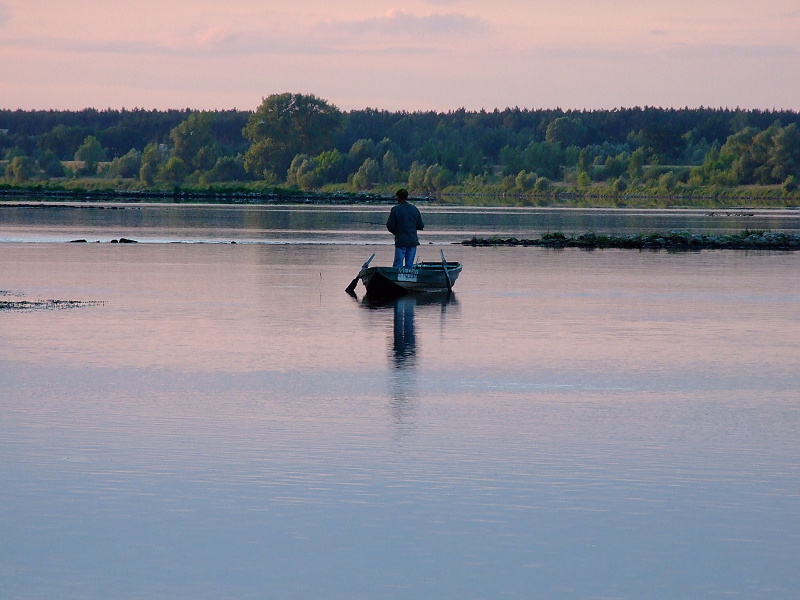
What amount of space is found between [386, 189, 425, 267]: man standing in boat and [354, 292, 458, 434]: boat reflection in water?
90 centimetres

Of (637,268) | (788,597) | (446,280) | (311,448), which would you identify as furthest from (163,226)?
(788,597)

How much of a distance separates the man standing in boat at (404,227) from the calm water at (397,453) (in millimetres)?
3955

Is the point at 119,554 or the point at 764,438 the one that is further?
the point at 764,438

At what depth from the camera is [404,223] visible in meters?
30.8

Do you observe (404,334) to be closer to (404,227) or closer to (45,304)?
(45,304)

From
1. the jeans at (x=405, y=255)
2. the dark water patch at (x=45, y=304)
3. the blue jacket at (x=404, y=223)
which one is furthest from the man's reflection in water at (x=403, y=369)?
the dark water patch at (x=45, y=304)

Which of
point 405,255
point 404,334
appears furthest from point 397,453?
point 405,255

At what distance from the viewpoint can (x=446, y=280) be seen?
31906 mm

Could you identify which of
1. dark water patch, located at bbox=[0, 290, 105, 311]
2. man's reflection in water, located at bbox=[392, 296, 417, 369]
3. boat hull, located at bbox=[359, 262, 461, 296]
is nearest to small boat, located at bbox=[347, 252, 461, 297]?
boat hull, located at bbox=[359, 262, 461, 296]

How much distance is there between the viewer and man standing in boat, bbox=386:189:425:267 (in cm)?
3053

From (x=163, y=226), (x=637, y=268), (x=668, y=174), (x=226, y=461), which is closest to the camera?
(x=226, y=461)

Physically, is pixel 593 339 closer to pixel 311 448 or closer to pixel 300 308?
pixel 300 308

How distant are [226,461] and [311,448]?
0.94m

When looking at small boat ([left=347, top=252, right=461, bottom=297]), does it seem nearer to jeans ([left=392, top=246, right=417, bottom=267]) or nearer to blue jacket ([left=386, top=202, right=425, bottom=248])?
jeans ([left=392, top=246, right=417, bottom=267])
